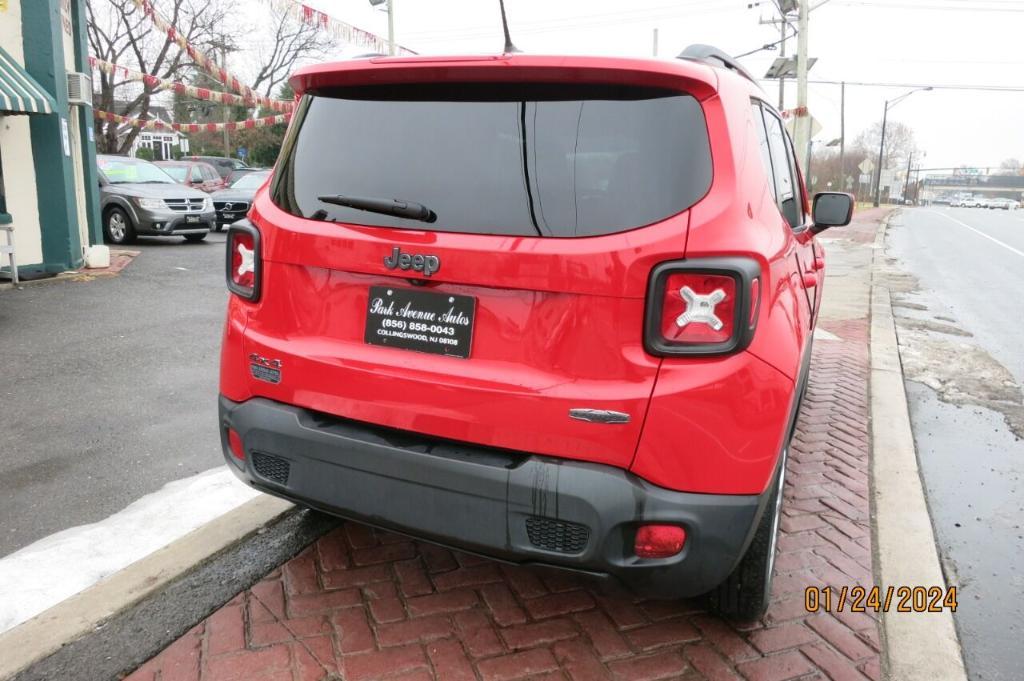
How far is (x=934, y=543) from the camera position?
3471 millimetres

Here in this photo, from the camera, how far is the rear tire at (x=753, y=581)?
2.51 meters

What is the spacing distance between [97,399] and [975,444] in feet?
19.1

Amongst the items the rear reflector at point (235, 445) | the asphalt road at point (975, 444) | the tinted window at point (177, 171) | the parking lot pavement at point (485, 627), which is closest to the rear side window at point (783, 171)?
the parking lot pavement at point (485, 627)

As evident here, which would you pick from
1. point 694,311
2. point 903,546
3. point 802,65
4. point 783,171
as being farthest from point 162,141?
point 694,311

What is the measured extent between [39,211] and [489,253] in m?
10.3

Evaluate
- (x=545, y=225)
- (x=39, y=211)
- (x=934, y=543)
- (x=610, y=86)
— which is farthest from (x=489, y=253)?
(x=39, y=211)

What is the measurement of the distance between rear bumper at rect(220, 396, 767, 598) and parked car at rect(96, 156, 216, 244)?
13.5m

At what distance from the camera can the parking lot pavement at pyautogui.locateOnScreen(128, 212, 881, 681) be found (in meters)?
2.45

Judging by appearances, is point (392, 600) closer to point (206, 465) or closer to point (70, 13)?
point (206, 465)

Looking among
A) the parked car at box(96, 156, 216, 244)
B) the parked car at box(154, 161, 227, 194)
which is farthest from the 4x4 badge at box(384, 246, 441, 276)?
Result: the parked car at box(154, 161, 227, 194)

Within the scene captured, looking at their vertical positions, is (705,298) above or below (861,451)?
above

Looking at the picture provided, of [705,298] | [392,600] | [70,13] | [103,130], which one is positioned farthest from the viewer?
[103,130]

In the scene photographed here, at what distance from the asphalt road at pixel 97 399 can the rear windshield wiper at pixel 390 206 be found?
2.12 metres
